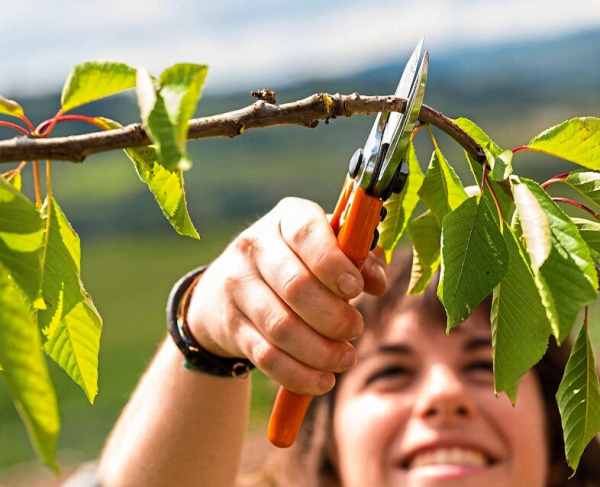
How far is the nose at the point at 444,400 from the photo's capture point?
1.46 metres

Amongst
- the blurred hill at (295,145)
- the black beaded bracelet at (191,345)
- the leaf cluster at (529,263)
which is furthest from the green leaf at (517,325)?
the blurred hill at (295,145)

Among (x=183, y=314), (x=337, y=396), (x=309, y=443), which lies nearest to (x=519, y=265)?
(x=183, y=314)

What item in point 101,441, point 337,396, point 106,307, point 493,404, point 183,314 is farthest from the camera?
point 106,307

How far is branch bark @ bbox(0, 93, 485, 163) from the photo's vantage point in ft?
1.45

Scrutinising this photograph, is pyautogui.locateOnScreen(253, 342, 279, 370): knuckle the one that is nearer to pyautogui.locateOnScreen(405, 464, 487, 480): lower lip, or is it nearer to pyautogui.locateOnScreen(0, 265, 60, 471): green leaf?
pyautogui.locateOnScreen(0, 265, 60, 471): green leaf

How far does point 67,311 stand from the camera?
1.81ft

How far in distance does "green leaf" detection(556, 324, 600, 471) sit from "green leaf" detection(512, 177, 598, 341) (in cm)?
13

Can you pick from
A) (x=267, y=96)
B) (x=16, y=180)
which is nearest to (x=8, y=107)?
(x=16, y=180)

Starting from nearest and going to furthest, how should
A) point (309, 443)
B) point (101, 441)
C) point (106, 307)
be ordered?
point (309, 443) → point (101, 441) → point (106, 307)

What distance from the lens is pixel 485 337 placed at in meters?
1.52

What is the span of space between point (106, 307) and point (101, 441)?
1.59 metres

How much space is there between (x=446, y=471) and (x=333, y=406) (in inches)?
13.0

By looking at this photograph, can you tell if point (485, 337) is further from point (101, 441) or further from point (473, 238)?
point (101, 441)

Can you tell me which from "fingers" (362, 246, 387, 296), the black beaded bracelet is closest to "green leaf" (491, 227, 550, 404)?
"fingers" (362, 246, 387, 296)
